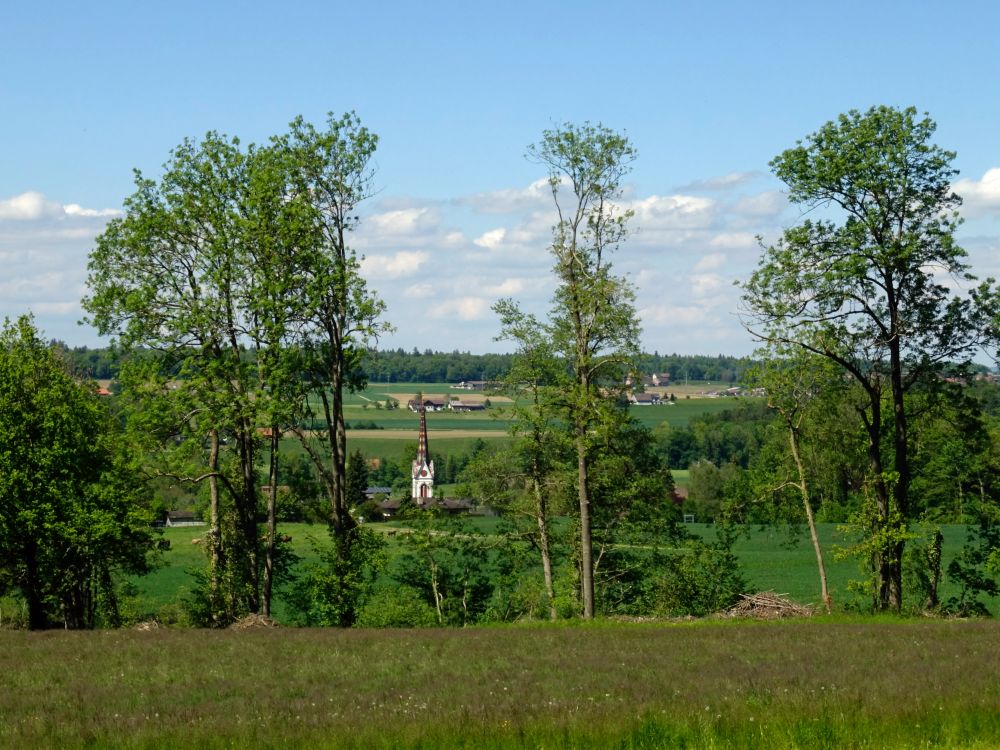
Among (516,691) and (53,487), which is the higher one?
(53,487)

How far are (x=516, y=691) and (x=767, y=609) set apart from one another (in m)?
16.4

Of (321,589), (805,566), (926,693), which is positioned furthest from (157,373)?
(805,566)

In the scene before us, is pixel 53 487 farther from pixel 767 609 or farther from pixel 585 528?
pixel 767 609

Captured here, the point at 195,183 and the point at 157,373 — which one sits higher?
the point at 195,183

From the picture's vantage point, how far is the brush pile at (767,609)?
102ft

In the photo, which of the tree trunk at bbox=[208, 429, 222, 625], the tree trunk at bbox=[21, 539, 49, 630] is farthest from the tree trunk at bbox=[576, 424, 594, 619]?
the tree trunk at bbox=[21, 539, 49, 630]

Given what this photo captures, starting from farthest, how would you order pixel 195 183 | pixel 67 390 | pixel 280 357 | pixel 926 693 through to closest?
pixel 67 390
pixel 195 183
pixel 280 357
pixel 926 693

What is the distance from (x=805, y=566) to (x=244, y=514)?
1773 inches

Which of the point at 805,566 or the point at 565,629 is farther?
the point at 805,566

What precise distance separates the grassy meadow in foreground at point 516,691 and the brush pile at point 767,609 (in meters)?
6.01

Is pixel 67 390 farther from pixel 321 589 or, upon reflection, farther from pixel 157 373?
pixel 321 589

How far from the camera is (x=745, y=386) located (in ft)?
128

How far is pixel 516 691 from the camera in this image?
54.4 feet

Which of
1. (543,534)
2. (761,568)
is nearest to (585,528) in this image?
(543,534)
